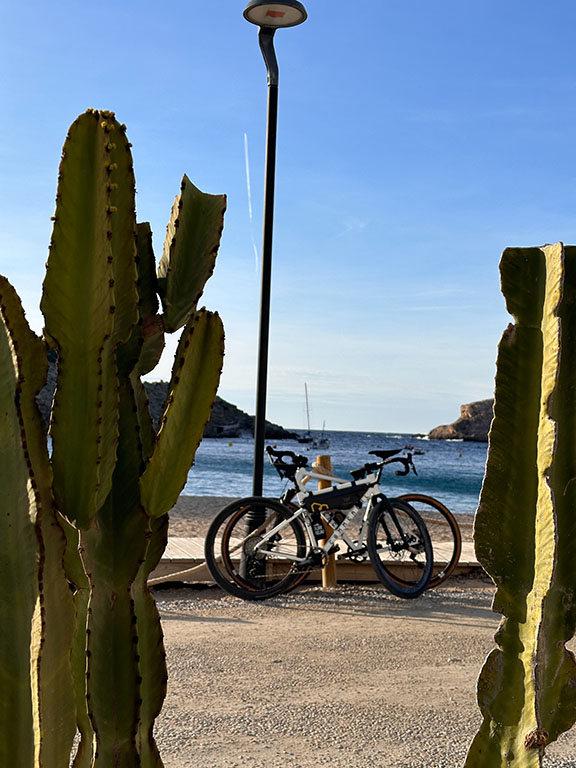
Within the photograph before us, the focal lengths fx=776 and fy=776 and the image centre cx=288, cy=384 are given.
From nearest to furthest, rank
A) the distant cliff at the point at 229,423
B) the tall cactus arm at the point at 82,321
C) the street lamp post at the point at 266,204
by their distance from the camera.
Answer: the tall cactus arm at the point at 82,321, the street lamp post at the point at 266,204, the distant cliff at the point at 229,423

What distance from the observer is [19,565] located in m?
1.75

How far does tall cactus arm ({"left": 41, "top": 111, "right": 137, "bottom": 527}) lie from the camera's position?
6.17ft

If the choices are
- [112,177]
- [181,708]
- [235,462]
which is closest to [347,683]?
[181,708]

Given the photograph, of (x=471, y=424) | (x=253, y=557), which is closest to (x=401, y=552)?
(x=253, y=557)

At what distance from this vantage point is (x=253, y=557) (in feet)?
22.8

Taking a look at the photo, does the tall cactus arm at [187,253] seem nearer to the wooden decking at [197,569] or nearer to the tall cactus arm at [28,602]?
the tall cactus arm at [28,602]

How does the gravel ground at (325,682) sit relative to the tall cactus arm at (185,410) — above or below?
below

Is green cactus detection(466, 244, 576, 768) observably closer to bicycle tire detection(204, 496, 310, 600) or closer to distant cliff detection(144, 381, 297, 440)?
bicycle tire detection(204, 496, 310, 600)

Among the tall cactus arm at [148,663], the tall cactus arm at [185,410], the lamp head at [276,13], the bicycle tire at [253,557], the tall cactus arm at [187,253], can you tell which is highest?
the lamp head at [276,13]

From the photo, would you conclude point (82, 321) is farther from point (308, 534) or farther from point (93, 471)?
point (308, 534)

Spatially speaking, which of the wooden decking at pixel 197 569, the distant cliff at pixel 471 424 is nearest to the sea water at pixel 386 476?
the wooden decking at pixel 197 569

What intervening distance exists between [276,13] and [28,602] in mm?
6586

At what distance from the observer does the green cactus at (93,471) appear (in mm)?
1761

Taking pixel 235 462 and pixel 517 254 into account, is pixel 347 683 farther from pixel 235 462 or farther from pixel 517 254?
pixel 235 462
